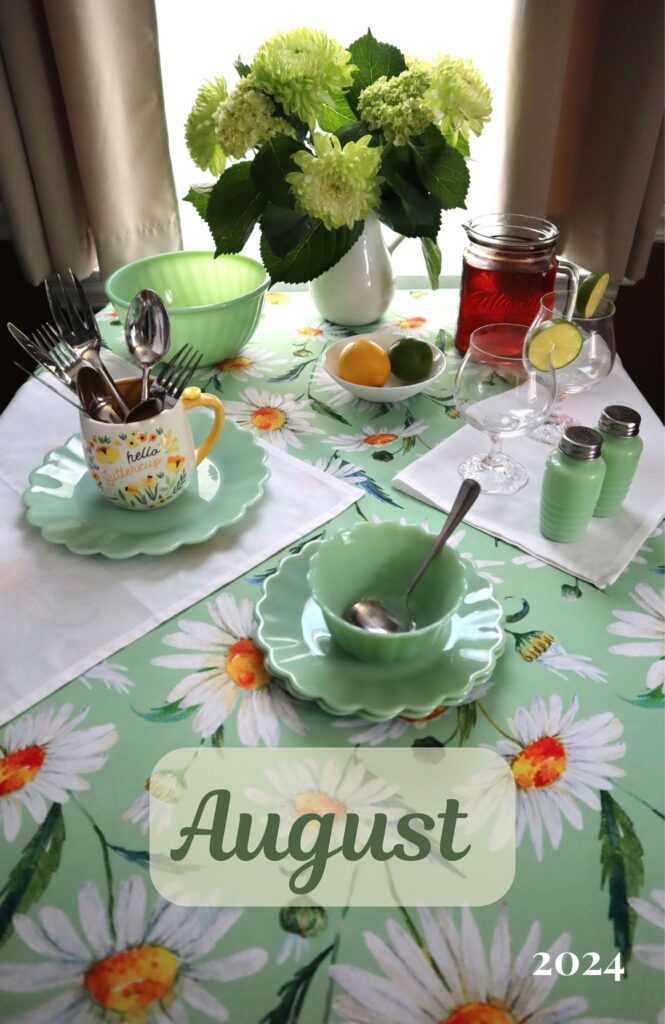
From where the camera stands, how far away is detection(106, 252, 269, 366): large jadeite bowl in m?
0.99

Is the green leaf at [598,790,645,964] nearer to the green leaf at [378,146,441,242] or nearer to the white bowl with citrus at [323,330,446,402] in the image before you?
the white bowl with citrus at [323,330,446,402]

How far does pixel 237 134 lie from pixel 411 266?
0.79 metres

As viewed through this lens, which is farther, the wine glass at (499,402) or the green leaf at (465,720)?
the wine glass at (499,402)

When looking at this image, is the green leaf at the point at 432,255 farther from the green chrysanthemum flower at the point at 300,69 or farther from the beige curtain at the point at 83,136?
the beige curtain at the point at 83,136

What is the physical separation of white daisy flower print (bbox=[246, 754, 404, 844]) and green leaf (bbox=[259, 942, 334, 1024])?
0.08 meters

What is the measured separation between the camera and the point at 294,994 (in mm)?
434

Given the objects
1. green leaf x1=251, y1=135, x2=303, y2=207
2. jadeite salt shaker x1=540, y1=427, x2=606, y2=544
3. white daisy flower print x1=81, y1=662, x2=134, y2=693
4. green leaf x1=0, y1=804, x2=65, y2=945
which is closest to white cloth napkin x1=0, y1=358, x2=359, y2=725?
white daisy flower print x1=81, y1=662, x2=134, y2=693

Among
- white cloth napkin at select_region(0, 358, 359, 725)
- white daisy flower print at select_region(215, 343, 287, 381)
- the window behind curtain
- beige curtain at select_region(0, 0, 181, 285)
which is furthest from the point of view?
Answer: the window behind curtain

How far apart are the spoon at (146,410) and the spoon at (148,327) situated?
13cm

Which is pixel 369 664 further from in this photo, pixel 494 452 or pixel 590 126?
pixel 590 126

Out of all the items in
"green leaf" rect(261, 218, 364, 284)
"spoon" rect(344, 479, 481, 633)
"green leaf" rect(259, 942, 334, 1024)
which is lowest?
"green leaf" rect(259, 942, 334, 1024)

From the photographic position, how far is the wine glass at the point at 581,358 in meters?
0.92

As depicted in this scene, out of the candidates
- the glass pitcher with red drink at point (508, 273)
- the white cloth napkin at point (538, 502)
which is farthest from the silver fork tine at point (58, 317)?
the glass pitcher with red drink at point (508, 273)

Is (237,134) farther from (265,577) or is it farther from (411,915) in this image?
(411,915)
